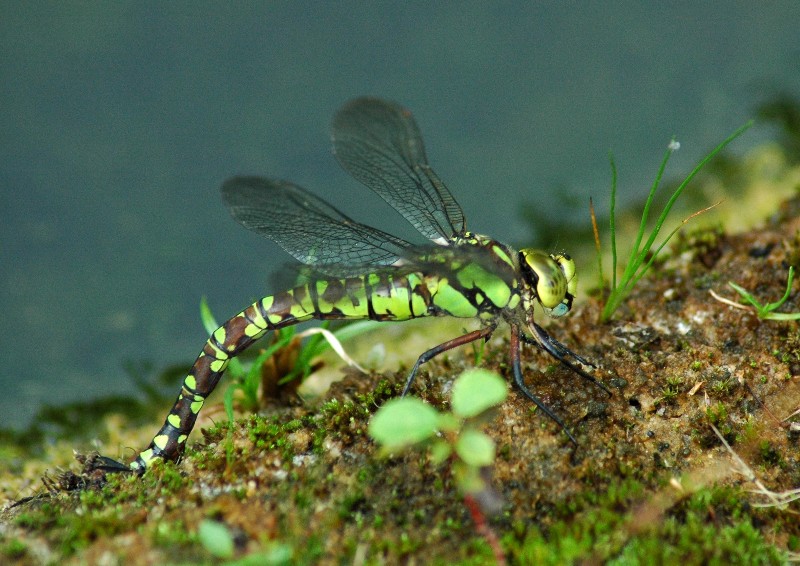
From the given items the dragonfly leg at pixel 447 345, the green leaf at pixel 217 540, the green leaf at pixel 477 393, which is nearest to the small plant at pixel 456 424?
the green leaf at pixel 477 393

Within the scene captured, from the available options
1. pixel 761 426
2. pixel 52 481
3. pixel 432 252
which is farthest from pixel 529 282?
pixel 52 481

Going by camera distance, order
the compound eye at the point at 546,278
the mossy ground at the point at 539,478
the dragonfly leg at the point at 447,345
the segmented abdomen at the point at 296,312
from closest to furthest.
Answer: the mossy ground at the point at 539,478 → the dragonfly leg at the point at 447,345 → the compound eye at the point at 546,278 → the segmented abdomen at the point at 296,312

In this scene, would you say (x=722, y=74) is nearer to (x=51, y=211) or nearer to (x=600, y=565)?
(x=600, y=565)

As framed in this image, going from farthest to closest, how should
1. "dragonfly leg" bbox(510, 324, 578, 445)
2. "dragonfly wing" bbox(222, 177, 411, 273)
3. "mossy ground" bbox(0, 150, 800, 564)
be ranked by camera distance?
"dragonfly wing" bbox(222, 177, 411, 273)
"dragonfly leg" bbox(510, 324, 578, 445)
"mossy ground" bbox(0, 150, 800, 564)

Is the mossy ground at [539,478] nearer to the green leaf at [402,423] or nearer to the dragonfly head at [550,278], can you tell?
the dragonfly head at [550,278]

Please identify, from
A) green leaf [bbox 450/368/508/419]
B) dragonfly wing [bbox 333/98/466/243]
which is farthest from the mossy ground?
dragonfly wing [bbox 333/98/466/243]

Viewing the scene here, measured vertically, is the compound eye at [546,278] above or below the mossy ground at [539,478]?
above

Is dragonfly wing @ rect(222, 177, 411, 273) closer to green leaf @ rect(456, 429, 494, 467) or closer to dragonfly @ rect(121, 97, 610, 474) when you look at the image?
dragonfly @ rect(121, 97, 610, 474)

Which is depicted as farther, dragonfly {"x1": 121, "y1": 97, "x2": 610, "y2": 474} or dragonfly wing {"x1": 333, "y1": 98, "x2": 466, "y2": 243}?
dragonfly wing {"x1": 333, "y1": 98, "x2": 466, "y2": 243}
